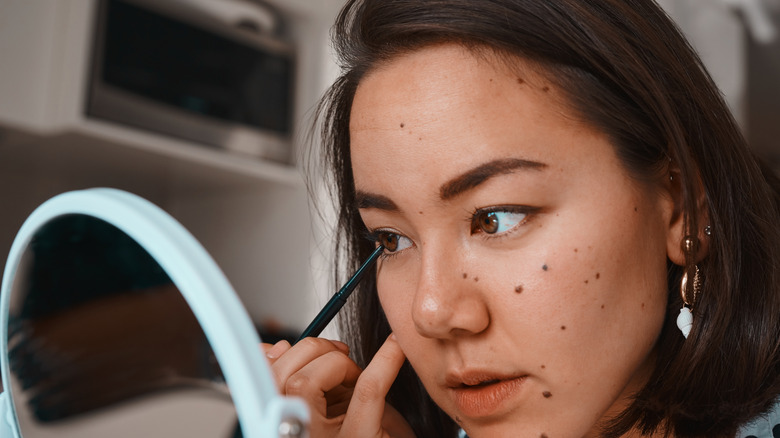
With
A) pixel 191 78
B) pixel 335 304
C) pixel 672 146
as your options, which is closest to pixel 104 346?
pixel 335 304

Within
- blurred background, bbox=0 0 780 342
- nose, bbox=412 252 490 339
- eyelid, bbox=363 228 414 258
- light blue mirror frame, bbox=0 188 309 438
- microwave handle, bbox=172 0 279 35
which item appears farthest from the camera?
microwave handle, bbox=172 0 279 35

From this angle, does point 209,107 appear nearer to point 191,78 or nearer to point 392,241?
point 191,78

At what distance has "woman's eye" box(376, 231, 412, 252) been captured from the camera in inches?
26.0

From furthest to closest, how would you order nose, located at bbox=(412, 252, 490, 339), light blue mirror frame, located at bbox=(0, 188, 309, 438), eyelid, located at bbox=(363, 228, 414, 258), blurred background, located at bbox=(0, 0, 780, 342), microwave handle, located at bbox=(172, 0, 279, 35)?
microwave handle, located at bbox=(172, 0, 279, 35) → blurred background, located at bbox=(0, 0, 780, 342) → eyelid, located at bbox=(363, 228, 414, 258) → nose, located at bbox=(412, 252, 490, 339) → light blue mirror frame, located at bbox=(0, 188, 309, 438)

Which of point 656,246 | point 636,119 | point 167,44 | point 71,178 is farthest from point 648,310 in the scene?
point 71,178

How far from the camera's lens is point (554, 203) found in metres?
0.56

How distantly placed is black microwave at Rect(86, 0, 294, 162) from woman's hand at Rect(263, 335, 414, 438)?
3.48 feet

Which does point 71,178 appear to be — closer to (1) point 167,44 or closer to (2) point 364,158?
(1) point 167,44

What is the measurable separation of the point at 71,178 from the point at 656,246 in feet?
5.07

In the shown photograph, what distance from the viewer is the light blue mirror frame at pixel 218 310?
23cm

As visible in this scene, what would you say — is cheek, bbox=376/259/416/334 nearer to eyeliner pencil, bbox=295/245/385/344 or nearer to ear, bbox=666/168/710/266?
eyeliner pencil, bbox=295/245/385/344

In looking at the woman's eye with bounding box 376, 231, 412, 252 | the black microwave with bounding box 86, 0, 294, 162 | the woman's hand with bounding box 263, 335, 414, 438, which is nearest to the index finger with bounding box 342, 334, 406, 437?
the woman's hand with bounding box 263, 335, 414, 438

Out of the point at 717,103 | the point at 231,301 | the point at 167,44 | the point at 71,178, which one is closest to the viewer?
the point at 231,301

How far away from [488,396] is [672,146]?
0.27 metres
